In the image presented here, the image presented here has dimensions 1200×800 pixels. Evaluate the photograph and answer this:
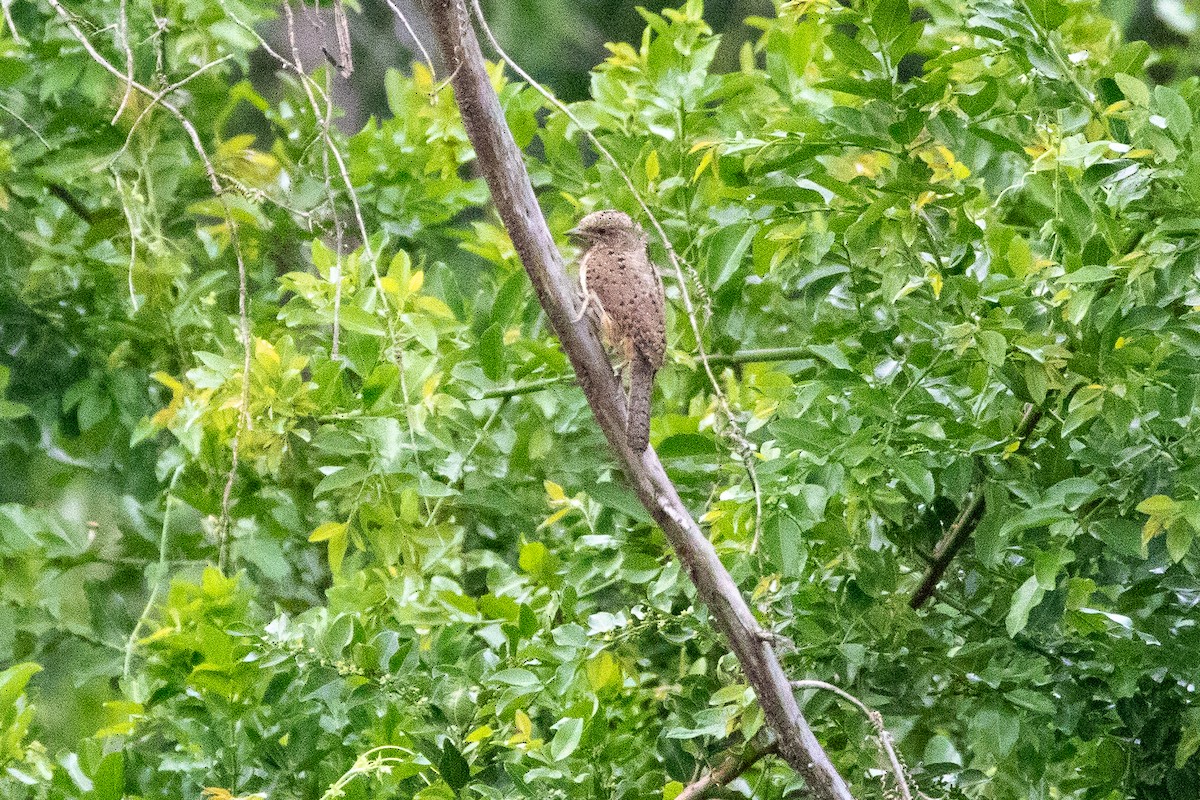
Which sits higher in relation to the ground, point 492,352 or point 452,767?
point 492,352

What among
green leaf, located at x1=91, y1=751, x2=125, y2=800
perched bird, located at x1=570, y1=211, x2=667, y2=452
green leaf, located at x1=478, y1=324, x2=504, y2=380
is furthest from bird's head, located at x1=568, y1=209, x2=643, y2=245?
green leaf, located at x1=91, y1=751, x2=125, y2=800

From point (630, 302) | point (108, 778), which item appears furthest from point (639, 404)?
point (108, 778)

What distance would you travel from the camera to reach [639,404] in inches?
56.5

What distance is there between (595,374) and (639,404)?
6.6 inches

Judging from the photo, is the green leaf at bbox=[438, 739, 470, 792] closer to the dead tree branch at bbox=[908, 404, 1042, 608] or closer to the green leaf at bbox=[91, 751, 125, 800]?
the green leaf at bbox=[91, 751, 125, 800]

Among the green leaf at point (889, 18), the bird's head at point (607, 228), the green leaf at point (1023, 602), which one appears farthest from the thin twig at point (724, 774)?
the green leaf at point (889, 18)

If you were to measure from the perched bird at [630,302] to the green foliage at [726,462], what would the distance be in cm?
10

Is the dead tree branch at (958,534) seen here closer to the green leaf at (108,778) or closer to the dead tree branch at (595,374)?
the dead tree branch at (595,374)

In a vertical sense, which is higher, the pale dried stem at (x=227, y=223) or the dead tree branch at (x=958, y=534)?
the pale dried stem at (x=227, y=223)

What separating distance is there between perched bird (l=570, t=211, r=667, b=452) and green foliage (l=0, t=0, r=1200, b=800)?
0.34 ft

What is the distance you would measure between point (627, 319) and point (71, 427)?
4.39 feet

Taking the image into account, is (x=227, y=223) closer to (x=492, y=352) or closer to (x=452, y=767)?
(x=492, y=352)

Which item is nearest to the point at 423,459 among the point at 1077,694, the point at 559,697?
the point at 559,697

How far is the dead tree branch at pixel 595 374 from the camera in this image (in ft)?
3.91
